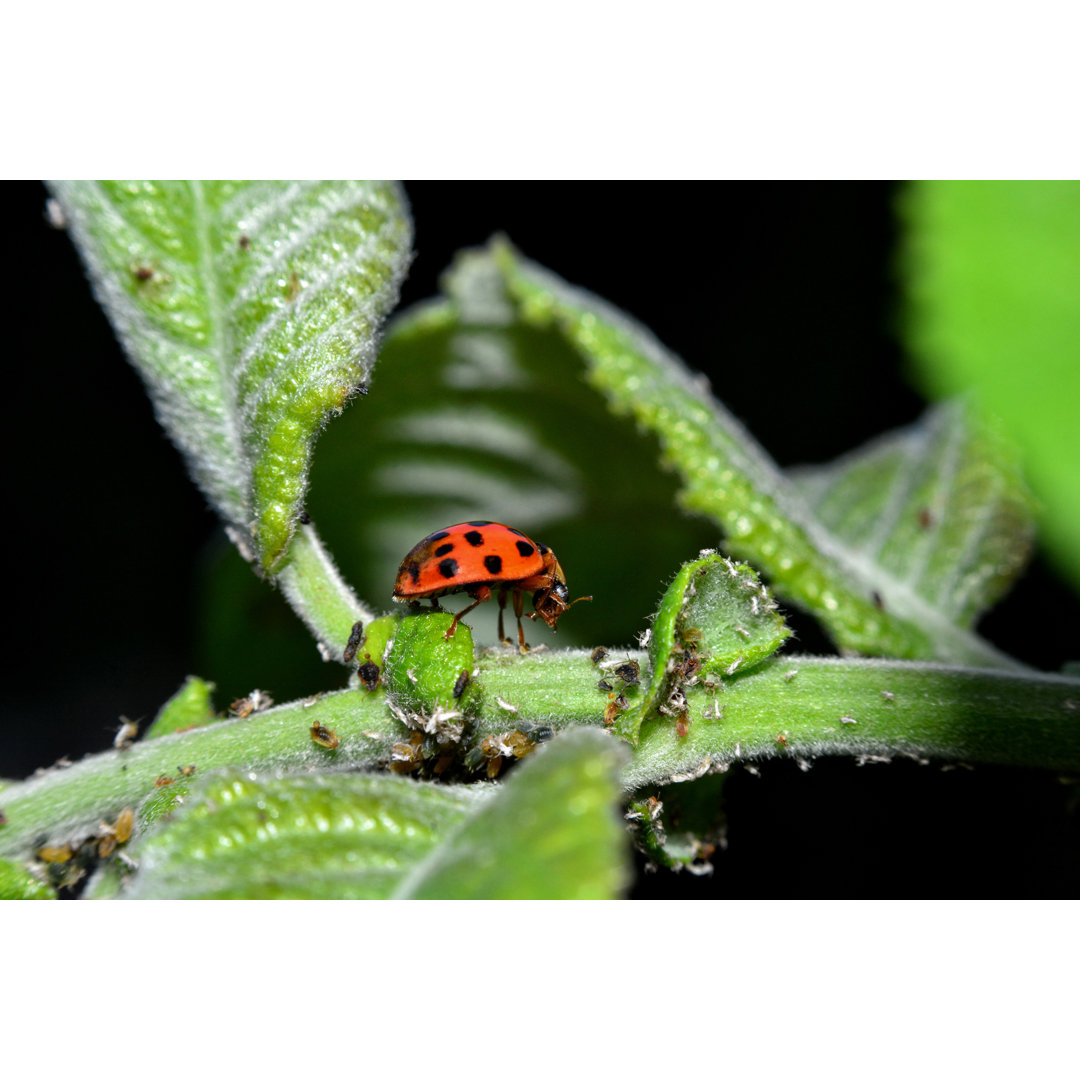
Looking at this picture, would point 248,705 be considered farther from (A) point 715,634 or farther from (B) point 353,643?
(A) point 715,634

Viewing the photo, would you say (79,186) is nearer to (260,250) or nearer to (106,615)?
(260,250)

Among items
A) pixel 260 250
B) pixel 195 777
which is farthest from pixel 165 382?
pixel 195 777

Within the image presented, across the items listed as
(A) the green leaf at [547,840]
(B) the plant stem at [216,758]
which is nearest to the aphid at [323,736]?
(B) the plant stem at [216,758]

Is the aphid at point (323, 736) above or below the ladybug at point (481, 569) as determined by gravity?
below

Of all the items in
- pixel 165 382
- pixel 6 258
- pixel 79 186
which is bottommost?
pixel 165 382

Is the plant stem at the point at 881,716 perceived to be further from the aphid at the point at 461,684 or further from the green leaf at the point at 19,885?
the green leaf at the point at 19,885

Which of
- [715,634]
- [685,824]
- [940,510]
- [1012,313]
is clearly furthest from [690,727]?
[940,510]

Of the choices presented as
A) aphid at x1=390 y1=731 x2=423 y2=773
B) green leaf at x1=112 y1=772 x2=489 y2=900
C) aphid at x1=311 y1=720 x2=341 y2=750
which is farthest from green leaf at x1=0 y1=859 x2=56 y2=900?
aphid at x1=390 y1=731 x2=423 y2=773
